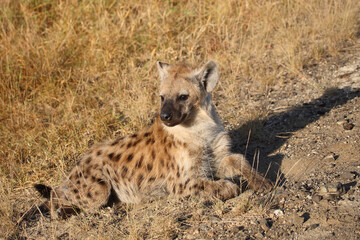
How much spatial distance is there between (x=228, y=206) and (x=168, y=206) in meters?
0.52

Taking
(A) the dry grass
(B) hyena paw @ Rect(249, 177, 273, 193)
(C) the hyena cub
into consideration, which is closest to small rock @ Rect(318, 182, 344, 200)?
(B) hyena paw @ Rect(249, 177, 273, 193)

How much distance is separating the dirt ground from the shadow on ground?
0.01 m

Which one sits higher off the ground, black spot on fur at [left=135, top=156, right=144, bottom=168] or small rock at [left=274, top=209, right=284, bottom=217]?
black spot on fur at [left=135, top=156, right=144, bottom=168]

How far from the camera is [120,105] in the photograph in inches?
215

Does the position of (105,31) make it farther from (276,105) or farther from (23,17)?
(276,105)

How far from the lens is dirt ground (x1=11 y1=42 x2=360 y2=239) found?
10.3 feet

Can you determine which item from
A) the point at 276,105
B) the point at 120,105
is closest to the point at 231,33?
the point at 276,105

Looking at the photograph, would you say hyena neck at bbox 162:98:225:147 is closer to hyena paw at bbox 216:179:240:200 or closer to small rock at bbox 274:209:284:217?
hyena paw at bbox 216:179:240:200

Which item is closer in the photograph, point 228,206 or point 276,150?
point 228,206

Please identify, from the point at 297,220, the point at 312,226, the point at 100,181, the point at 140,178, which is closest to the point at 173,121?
the point at 140,178

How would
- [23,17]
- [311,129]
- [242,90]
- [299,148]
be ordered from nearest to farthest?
[299,148] < [311,129] < [242,90] < [23,17]

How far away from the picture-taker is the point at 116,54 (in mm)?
6090

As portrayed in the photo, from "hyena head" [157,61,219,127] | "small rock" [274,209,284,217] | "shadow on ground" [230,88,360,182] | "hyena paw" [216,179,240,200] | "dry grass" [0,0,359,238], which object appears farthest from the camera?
"dry grass" [0,0,359,238]

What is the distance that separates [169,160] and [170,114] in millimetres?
516
